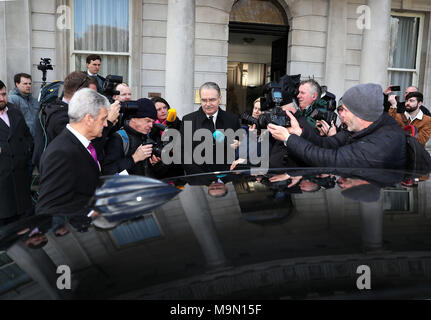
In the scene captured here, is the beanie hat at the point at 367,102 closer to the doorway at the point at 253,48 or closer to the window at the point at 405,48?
the doorway at the point at 253,48

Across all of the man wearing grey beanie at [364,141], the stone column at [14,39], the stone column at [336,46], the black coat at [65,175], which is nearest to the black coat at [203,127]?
the man wearing grey beanie at [364,141]

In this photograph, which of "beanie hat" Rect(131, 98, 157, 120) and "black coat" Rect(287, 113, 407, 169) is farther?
"beanie hat" Rect(131, 98, 157, 120)

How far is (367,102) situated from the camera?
2.38 m

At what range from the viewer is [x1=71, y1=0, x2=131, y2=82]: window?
8586 mm

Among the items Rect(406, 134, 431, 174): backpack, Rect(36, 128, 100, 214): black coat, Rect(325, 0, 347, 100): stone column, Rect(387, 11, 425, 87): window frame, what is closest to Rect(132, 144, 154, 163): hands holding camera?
Rect(36, 128, 100, 214): black coat

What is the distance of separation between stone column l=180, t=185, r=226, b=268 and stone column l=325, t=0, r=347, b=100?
841cm

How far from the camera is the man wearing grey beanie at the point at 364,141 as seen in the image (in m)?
2.22

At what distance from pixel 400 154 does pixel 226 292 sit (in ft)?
5.48

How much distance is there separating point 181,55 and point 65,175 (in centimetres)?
553

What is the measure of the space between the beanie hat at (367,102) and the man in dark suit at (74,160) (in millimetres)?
1619

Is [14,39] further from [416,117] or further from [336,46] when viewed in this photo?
[416,117]

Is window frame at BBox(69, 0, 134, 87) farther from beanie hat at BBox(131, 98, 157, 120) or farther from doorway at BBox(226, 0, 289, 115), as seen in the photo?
beanie hat at BBox(131, 98, 157, 120)

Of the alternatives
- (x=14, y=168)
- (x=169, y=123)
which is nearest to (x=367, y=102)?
(x=169, y=123)
